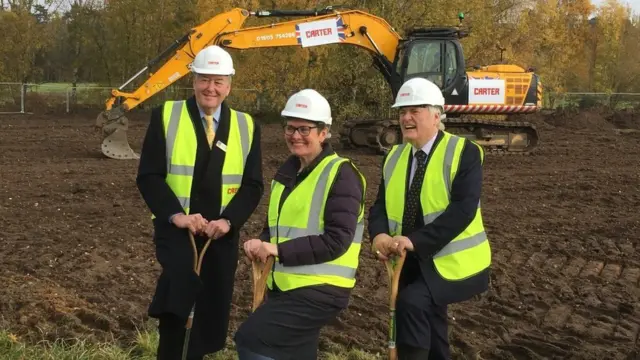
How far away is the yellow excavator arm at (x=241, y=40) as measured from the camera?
15.5m

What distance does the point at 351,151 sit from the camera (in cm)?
1888

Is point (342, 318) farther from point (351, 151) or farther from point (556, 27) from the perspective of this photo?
point (556, 27)

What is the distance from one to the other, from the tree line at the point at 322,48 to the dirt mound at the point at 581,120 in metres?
2.27

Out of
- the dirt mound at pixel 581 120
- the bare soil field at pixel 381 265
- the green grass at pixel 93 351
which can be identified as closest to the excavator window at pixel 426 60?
the bare soil field at pixel 381 265

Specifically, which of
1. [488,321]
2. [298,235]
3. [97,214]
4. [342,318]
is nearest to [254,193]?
[298,235]

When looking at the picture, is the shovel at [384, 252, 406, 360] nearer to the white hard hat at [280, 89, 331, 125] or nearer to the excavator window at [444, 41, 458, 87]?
the white hard hat at [280, 89, 331, 125]

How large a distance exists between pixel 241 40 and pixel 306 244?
13.0m

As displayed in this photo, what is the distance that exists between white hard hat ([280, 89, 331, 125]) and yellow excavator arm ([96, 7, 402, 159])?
37.6 feet

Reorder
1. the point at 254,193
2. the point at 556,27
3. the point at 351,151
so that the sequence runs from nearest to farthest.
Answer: the point at 254,193, the point at 351,151, the point at 556,27

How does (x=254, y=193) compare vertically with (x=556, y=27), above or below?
below

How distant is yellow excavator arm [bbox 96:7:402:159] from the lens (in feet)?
50.8

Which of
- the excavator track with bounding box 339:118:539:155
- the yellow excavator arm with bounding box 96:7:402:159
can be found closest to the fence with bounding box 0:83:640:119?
the excavator track with bounding box 339:118:539:155

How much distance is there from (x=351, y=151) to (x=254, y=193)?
47.3 ft

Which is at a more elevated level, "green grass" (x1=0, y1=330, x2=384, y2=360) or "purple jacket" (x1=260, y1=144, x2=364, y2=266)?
"purple jacket" (x1=260, y1=144, x2=364, y2=266)
